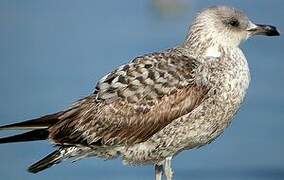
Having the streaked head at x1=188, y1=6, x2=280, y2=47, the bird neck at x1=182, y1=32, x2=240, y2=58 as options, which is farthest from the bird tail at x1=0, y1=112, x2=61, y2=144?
the streaked head at x1=188, y1=6, x2=280, y2=47

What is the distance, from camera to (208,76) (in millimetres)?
10648

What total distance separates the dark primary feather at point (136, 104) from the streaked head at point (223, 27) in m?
0.46

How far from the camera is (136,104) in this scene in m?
10.6

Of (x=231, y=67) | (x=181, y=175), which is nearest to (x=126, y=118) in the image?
(x=231, y=67)

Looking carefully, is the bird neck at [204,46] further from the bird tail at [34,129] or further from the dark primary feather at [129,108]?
the bird tail at [34,129]

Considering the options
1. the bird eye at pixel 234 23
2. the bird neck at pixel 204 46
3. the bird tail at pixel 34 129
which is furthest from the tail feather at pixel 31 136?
the bird eye at pixel 234 23

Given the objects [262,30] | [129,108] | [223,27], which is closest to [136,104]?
[129,108]

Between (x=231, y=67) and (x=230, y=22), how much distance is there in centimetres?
50

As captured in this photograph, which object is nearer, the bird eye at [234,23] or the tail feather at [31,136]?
the tail feather at [31,136]

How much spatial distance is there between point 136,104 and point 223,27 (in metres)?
1.07

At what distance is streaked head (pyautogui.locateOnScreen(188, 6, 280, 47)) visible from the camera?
36.2 feet

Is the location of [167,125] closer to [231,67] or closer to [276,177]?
[231,67]

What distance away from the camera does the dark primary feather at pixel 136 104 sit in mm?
10562

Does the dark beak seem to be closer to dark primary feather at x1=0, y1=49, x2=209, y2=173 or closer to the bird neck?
the bird neck
